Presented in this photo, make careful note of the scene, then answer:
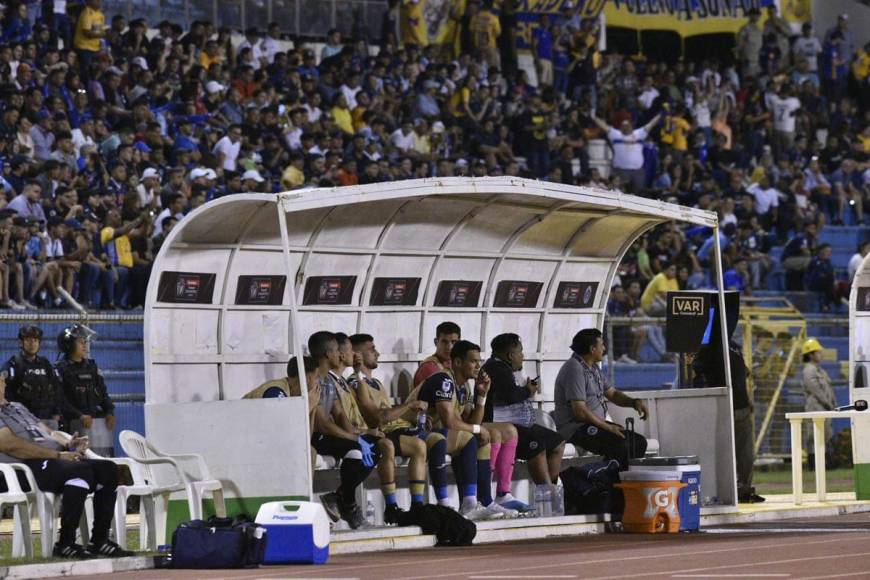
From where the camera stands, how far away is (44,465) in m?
13.7

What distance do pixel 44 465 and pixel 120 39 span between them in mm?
14710

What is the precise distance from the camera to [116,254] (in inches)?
882

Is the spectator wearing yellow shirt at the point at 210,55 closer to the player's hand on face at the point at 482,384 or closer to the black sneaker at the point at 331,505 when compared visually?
the player's hand on face at the point at 482,384

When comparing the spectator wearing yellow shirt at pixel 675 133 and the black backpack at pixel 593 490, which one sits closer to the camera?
the black backpack at pixel 593 490

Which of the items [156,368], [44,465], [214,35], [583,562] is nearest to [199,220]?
[156,368]

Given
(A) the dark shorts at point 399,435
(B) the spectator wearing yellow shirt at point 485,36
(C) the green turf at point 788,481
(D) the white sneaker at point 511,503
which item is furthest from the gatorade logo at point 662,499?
(B) the spectator wearing yellow shirt at point 485,36

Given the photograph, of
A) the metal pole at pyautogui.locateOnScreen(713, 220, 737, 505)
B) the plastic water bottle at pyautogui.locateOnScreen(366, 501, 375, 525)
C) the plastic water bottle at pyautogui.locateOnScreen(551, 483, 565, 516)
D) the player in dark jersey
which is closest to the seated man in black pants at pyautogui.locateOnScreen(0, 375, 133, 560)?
the plastic water bottle at pyautogui.locateOnScreen(366, 501, 375, 525)

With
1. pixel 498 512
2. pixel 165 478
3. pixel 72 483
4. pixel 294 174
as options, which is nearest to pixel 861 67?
pixel 294 174

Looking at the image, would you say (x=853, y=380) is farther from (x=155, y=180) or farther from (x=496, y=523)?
(x=155, y=180)

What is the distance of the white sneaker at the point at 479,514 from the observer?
53.1ft

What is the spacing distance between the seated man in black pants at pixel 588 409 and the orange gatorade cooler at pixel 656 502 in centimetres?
73

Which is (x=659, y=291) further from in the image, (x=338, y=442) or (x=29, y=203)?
(x=338, y=442)

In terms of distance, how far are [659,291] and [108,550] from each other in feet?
47.2

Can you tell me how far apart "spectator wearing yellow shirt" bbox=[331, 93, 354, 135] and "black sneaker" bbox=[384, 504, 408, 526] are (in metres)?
14.2
